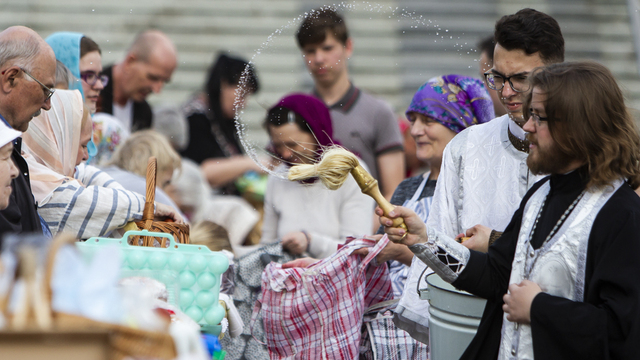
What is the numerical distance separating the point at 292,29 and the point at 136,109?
385 cm

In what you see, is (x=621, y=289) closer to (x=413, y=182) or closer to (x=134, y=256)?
(x=134, y=256)

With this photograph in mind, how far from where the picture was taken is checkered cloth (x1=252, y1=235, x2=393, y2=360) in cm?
262

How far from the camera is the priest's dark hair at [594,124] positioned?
72.0 inches

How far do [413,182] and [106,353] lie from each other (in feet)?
7.09

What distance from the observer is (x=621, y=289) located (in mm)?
1707

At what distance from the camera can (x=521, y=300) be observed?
183 cm

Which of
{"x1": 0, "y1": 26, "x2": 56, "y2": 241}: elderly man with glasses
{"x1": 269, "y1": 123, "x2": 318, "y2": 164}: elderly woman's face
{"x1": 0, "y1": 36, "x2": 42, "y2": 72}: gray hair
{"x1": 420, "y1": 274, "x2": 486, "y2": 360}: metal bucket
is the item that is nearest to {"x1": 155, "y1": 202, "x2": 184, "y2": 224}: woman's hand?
{"x1": 0, "y1": 26, "x2": 56, "y2": 241}: elderly man with glasses

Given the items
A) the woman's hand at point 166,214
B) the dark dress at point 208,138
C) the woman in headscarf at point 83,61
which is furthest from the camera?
the dark dress at point 208,138

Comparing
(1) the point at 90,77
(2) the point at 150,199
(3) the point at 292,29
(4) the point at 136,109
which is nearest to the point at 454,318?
(2) the point at 150,199

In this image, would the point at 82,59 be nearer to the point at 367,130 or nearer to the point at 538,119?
the point at 367,130

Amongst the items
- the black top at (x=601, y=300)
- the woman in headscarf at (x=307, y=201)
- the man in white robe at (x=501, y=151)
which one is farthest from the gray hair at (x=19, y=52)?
the black top at (x=601, y=300)

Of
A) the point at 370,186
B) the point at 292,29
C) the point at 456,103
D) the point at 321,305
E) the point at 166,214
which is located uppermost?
the point at 292,29

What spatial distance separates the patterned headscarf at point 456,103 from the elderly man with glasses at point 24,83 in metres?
1.54

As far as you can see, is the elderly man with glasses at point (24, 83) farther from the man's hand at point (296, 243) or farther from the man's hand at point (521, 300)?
the man's hand at point (521, 300)
